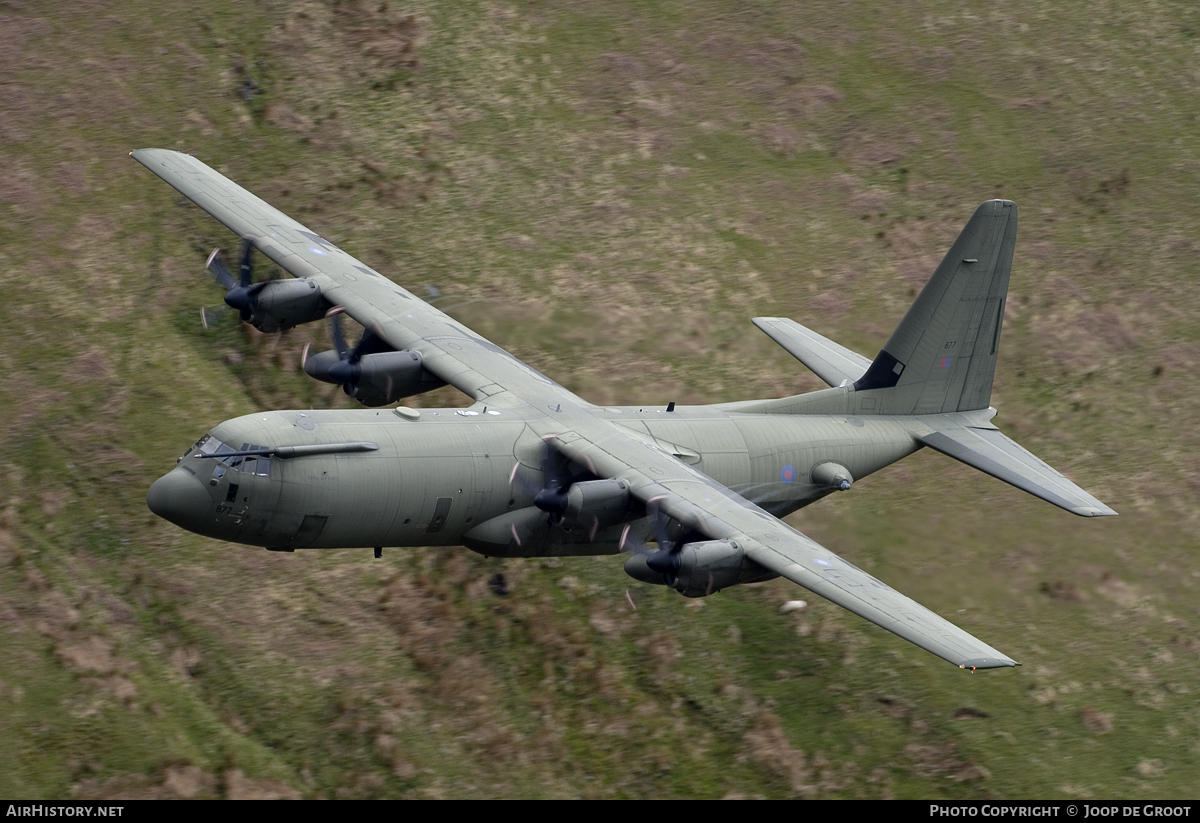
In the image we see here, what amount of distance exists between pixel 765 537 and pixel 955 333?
33.2 feet

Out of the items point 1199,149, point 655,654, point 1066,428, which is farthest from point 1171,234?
point 655,654

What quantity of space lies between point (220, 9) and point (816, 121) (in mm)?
22862

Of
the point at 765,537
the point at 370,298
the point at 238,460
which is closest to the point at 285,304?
the point at 370,298

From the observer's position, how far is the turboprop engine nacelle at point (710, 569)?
27.1 m

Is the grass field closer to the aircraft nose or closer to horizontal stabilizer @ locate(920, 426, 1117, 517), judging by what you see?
horizontal stabilizer @ locate(920, 426, 1117, 517)

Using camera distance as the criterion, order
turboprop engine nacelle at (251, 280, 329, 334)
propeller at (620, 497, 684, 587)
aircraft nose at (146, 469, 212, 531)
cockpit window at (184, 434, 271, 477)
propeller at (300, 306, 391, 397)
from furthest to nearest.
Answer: turboprop engine nacelle at (251, 280, 329, 334)
propeller at (300, 306, 391, 397)
cockpit window at (184, 434, 271, 477)
aircraft nose at (146, 469, 212, 531)
propeller at (620, 497, 684, 587)

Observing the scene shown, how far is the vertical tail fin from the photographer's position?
34344 millimetres

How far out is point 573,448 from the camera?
30.4 metres

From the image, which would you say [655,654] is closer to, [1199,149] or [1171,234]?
[1171,234]

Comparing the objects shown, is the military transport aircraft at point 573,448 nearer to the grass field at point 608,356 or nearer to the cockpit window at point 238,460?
the cockpit window at point 238,460

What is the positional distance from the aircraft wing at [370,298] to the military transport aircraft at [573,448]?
0.07 m

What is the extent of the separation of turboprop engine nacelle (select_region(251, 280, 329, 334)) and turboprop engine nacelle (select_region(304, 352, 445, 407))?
2.23 m

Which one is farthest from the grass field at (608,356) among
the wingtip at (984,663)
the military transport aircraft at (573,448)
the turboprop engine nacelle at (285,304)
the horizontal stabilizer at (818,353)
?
the wingtip at (984,663)

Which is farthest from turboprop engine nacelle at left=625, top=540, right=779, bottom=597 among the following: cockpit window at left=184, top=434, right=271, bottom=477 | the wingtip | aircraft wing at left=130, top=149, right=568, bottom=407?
cockpit window at left=184, top=434, right=271, bottom=477
